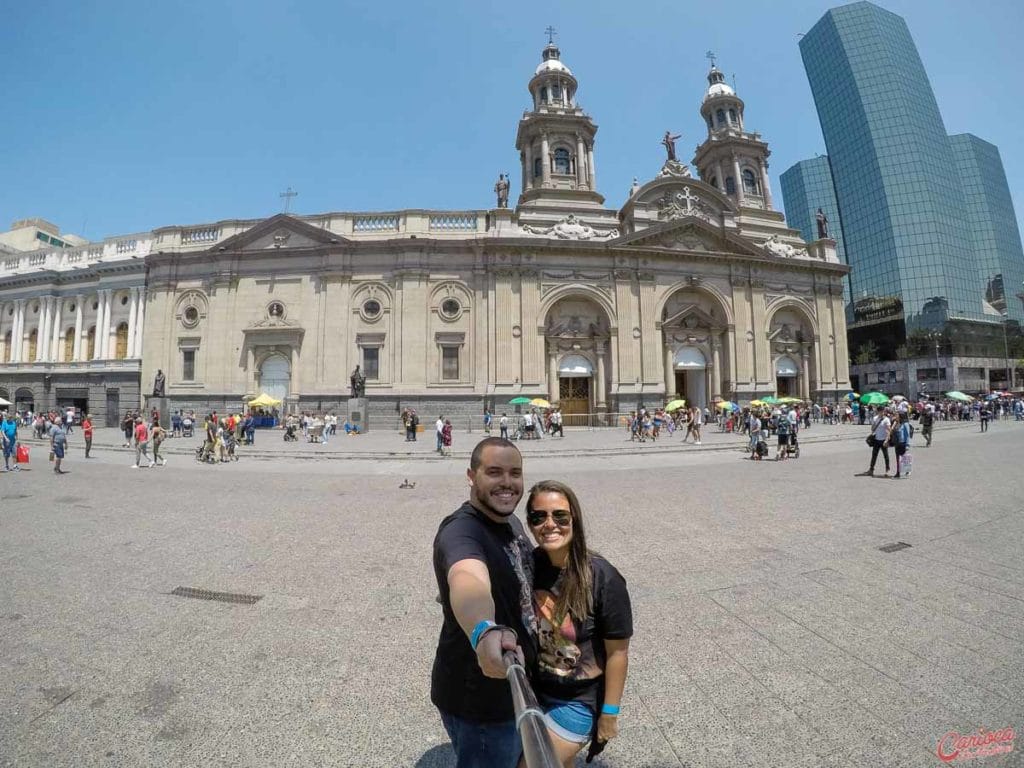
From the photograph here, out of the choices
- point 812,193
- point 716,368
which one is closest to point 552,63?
point 716,368

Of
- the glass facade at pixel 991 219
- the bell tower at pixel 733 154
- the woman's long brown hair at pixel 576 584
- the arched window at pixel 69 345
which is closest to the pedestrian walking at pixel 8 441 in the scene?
the woman's long brown hair at pixel 576 584

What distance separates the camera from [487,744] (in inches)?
60.2

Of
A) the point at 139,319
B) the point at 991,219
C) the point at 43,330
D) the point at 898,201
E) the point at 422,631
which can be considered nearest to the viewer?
the point at 422,631

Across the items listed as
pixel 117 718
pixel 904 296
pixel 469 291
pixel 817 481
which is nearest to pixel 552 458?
pixel 817 481

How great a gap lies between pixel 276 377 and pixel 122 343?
526 inches

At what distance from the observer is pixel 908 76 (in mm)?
76875

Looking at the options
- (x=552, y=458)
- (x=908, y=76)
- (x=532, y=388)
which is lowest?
(x=552, y=458)

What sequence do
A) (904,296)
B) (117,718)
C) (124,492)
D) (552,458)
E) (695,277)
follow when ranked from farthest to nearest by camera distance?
(904,296), (695,277), (552,458), (124,492), (117,718)

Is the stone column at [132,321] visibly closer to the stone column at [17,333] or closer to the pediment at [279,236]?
the pediment at [279,236]

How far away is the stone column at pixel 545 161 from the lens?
3597 cm

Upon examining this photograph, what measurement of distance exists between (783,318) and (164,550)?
135 feet

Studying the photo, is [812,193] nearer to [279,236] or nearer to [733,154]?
[733,154]

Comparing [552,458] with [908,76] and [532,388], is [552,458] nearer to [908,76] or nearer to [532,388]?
[532,388]

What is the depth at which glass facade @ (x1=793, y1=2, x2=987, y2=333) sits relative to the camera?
69.6 metres
